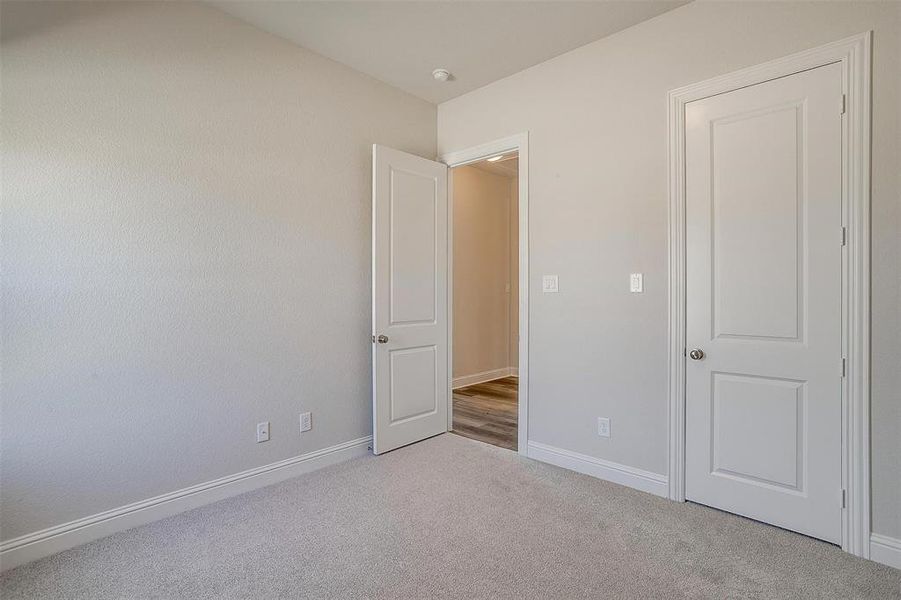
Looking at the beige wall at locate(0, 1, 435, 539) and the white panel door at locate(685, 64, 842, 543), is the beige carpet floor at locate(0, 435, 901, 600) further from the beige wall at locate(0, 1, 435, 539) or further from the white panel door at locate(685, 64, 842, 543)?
the beige wall at locate(0, 1, 435, 539)

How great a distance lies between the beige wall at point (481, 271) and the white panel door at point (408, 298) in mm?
1824

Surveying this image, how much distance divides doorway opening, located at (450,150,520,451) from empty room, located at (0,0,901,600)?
2.00 m

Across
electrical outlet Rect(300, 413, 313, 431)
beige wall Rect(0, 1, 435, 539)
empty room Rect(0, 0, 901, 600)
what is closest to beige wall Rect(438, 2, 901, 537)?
empty room Rect(0, 0, 901, 600)

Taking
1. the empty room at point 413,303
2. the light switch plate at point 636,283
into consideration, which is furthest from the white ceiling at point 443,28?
the light switch plate at point 636,283

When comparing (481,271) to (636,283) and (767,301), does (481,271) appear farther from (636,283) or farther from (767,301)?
(767,301)

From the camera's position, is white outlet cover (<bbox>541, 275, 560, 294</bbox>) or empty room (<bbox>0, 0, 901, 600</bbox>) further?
white outlet cover (<bbox>541, 275, 560, 294</bbox>)

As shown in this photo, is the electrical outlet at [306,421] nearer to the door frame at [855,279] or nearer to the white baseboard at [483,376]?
the white baseboard at [483,376]

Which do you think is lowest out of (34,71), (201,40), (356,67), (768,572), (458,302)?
(768,572)

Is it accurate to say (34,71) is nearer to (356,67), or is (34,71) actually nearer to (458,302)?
(356,67)

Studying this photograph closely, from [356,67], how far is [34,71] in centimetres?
178

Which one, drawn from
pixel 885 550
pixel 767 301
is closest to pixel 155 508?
pixel 767 301

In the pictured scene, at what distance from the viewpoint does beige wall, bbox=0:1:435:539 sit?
6.42ft

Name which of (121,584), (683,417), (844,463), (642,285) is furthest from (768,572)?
(121,584)

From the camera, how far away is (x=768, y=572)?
184 cm
